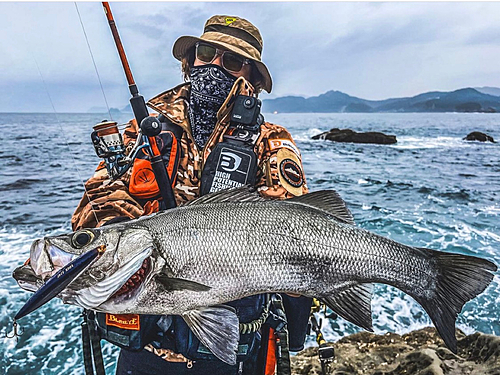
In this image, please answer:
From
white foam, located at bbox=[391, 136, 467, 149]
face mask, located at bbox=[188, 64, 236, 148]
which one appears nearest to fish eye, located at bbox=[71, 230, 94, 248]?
face mask, located at bbox=[188, 64, 236, 148]

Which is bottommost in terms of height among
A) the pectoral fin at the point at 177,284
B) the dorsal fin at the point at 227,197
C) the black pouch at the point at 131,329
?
the black pouch at the point at 131,329

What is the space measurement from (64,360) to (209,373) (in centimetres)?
450

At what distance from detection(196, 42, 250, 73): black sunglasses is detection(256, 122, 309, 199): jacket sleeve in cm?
83

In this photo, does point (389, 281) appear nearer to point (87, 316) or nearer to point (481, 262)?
point (481, 262)

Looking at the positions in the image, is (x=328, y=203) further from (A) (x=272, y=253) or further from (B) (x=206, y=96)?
(B) (x=206, y=96)

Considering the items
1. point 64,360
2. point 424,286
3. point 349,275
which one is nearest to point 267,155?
point 349,275

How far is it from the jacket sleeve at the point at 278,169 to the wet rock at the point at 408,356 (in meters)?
2.54

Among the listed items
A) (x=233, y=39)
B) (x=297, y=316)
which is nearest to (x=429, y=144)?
(x=233, y=39)

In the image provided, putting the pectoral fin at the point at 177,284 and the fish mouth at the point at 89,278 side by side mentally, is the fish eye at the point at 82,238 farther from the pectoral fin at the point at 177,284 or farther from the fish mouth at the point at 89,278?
the pectoral fin at the point at 177,284

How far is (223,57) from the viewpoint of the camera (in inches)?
148

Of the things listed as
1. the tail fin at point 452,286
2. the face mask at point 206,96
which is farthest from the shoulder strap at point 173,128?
the tail fin at point 452,286

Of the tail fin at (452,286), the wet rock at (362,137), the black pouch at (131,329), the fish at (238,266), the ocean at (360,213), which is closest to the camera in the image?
the fish at (238,266)

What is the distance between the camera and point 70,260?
213cm

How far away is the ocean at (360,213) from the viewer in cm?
681
